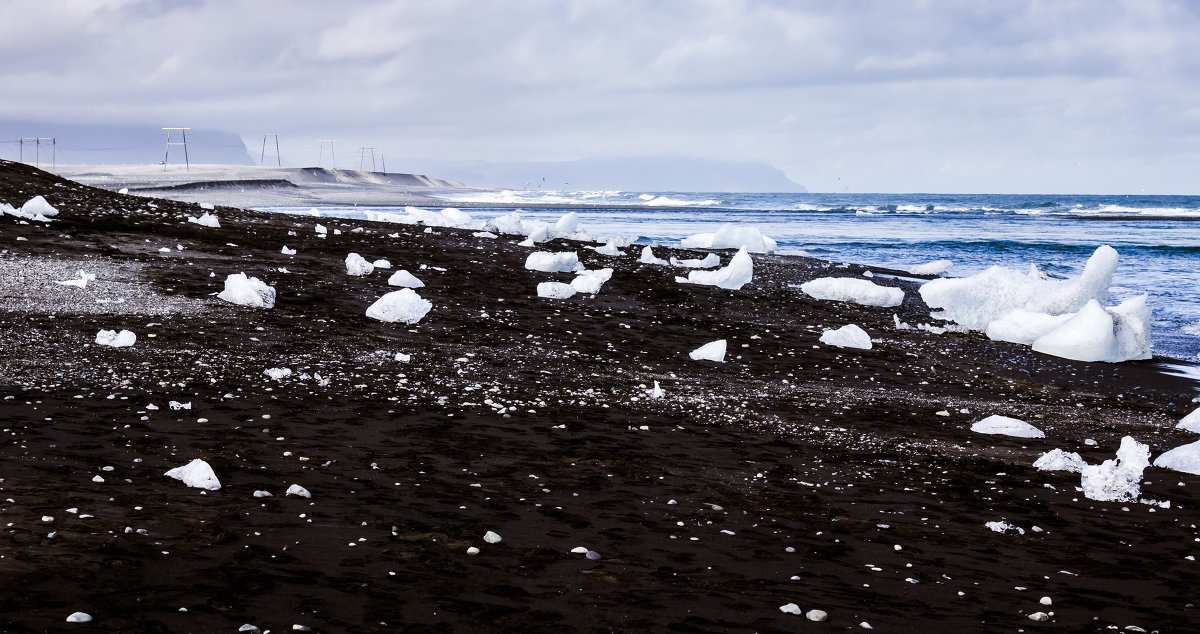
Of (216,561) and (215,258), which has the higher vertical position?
(215,258)

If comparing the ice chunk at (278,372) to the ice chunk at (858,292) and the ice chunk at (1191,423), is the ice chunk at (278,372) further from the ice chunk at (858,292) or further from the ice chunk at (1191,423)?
the ice chunk at (858,292)

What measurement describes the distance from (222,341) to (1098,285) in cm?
943

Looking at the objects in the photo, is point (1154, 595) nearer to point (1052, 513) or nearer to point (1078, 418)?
point (1052, 513)

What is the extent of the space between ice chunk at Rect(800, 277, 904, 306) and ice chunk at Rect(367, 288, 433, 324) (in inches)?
219

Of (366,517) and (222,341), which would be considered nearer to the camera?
(366,517)

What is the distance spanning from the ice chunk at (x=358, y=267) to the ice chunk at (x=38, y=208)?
3438mm

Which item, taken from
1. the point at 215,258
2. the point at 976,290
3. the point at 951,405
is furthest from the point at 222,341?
the point at 976,290

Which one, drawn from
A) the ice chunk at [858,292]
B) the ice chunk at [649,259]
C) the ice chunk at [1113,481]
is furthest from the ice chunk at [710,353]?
the ice chunk at [649,259]

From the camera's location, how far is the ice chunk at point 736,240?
17.0 metres

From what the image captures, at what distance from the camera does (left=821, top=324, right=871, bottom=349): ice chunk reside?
25.8 ft

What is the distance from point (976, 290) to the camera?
10281 mm

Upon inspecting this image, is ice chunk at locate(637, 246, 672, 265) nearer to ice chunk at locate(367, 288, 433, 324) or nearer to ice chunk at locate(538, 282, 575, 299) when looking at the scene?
ice chunk at locate(538, 282, 575, 299)

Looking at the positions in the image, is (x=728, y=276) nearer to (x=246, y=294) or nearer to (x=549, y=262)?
(x=549, y=262)

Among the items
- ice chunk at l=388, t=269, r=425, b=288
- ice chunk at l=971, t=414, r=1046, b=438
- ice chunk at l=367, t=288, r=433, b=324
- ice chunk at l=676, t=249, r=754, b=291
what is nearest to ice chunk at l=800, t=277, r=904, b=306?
ice chunk at l=676, t=249, r=754, b=291
